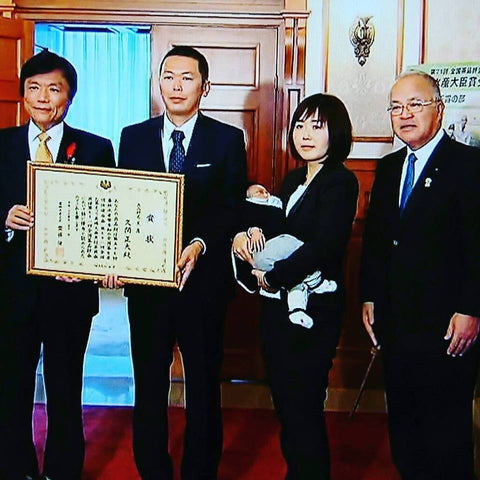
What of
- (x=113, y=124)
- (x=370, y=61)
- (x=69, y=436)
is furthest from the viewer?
(x=113, y=124)

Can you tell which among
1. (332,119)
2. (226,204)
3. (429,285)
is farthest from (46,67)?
(429,285)

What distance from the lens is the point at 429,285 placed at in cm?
226

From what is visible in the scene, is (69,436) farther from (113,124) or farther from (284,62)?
(113,124)

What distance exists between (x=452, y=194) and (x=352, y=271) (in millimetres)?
1691

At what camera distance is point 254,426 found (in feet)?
11.5

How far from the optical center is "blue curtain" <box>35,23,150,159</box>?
8.42 metres

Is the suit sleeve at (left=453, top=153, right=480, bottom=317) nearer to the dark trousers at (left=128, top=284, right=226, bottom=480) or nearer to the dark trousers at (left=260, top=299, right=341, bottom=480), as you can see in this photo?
the dark trousers at (left=260, top=299, right=341, bottom=480)

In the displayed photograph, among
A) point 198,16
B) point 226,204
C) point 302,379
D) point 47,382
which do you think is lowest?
point 47,382

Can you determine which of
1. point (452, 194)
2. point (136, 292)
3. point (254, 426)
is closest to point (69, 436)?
point (136, 292)

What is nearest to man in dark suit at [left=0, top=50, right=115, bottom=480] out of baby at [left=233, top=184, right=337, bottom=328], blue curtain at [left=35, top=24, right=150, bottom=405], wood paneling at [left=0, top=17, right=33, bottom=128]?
baby at [left=233, top=184, right=337, bottom=328]

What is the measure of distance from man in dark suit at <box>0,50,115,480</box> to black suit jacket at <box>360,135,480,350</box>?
0.99 meters

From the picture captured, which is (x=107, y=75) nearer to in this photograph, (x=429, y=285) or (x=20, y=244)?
(x=20, y=244)

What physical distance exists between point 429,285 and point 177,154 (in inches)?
35.2

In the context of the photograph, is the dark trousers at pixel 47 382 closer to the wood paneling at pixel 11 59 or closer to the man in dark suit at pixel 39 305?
the man in dark suit at pixel 39 305
